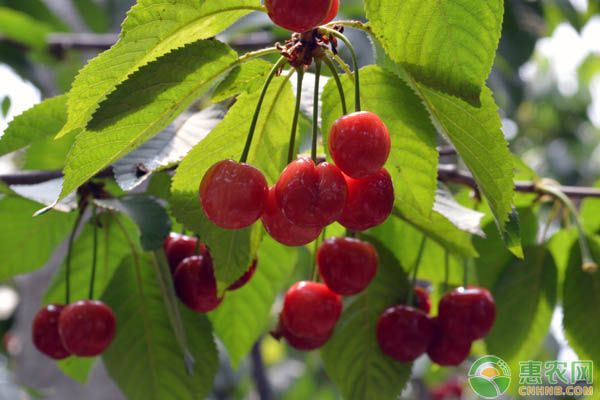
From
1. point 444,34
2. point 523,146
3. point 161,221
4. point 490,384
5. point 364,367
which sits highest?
point 444,34

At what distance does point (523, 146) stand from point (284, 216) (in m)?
4.43

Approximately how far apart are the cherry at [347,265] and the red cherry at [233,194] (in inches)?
10.1

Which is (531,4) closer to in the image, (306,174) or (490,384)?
(490,384)

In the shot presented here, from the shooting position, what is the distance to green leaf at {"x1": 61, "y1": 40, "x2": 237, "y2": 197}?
0.68 meters

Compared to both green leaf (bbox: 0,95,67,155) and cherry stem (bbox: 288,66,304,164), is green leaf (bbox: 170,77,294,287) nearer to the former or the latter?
cherry stem (bbox: 288,66,304,164)

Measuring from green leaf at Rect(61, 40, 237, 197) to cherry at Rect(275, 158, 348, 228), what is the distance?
188 mm

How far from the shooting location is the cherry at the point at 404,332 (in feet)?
3.44

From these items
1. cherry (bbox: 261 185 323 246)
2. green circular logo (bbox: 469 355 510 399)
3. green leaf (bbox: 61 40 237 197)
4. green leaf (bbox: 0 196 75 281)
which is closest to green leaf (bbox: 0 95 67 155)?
green leaf (bbox: 0 196 75 281)

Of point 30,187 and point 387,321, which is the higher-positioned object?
point 30,187

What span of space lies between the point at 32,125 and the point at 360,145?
2.42 ft

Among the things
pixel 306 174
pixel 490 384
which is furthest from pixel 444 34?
pixel 490 384

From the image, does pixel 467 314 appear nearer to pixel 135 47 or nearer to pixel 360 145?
pixel 360 145

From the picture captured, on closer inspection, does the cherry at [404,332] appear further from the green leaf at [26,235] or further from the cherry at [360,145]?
the green leaf at [26,235]

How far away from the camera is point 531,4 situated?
2383mm
